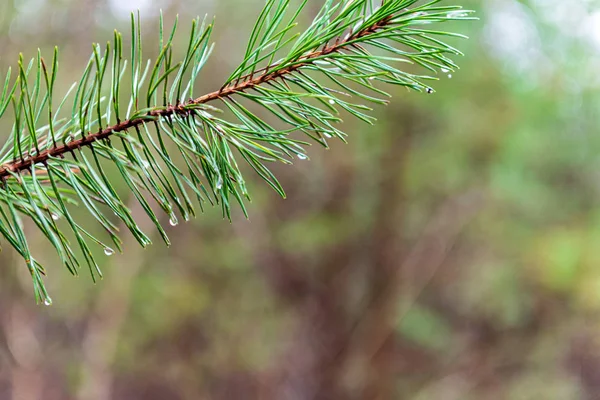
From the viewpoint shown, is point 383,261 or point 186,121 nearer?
point 186,121

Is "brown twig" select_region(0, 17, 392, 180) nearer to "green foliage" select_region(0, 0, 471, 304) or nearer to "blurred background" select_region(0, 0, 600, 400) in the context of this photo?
"green foliage" select_region(0, 0, 471, 304)

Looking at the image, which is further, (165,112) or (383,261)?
(383,261)

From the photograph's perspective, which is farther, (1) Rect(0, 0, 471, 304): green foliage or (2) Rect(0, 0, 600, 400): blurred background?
(2) Rect(0, 0, 600, 400): blurred background

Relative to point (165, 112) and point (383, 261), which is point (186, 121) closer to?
point (165, 112)

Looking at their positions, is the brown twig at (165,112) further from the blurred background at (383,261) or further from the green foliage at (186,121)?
the blurred background at (383,261)

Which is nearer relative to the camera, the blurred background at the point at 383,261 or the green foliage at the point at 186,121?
the green foliage at the point at 186,121

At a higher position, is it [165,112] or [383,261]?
[383,261]

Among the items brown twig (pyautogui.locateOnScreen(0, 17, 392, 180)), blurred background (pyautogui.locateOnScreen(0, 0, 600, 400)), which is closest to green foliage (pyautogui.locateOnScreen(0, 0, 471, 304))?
brown twig (pyautogui.locateOnScreen(0, 17, 392, 180))

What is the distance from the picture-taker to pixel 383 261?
83.2 inches

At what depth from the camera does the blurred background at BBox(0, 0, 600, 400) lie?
183 centimetres

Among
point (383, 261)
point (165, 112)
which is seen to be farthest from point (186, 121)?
point (383, 261)

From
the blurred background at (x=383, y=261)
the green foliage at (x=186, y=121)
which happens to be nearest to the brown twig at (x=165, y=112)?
the green foliage at (x=186, y=121)

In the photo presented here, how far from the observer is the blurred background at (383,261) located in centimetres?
183

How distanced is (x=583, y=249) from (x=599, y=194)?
417 millimetres
